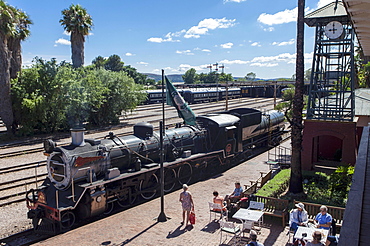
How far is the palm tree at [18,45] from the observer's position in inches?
1086

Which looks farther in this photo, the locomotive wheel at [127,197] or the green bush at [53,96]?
the green bush at [53,96]

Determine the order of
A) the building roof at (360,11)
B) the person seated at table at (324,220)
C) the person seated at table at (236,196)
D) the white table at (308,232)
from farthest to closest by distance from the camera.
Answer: the person seated at table at (236,196) → the person seated at table at (324,220) → the white table at (308,232) → the building roof at (360,11)

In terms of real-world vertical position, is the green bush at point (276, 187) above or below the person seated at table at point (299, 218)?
below

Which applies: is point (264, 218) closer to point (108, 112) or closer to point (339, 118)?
point (339, 118)

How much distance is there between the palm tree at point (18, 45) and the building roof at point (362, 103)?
1055 inches

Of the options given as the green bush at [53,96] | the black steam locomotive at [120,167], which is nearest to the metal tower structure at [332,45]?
the black steam locomotive at [120,167]

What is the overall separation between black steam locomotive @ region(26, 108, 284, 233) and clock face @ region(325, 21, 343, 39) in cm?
672

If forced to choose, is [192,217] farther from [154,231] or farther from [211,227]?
[154,231]

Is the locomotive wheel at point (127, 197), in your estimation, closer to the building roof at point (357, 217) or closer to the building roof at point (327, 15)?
the building roof at point (357, 217)

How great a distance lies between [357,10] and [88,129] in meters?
27.1

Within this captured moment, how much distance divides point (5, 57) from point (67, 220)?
18256mm

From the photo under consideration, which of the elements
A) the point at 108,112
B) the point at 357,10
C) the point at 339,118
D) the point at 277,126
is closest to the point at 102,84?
the point at 108,112

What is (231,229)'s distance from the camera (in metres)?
9.58

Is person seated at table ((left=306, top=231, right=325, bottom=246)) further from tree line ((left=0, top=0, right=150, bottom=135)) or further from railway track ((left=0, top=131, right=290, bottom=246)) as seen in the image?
tree line ((left=0, top=0, right=150, bottom=135))
